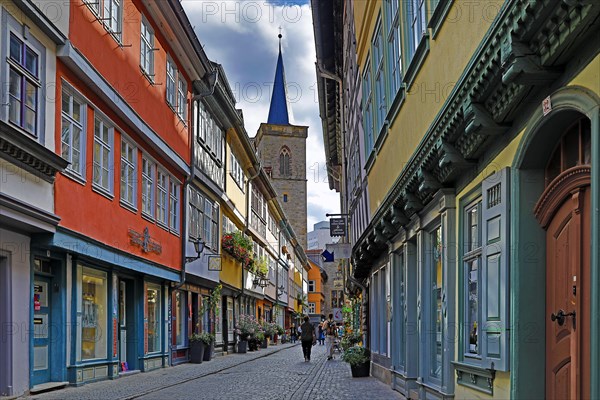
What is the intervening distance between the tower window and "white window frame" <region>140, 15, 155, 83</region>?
7379 centimetres

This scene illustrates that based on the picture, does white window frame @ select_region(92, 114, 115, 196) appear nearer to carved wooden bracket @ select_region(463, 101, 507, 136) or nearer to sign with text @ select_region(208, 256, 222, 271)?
sign with text @ select_region(208, 256, 222, 271)

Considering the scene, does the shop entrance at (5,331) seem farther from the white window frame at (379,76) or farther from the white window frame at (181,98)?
the white window frame at (181,98)

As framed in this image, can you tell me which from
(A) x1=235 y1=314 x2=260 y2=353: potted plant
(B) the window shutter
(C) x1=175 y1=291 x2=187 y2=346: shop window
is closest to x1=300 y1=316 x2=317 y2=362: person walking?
(C) x1=175 y1=291 x2=187 y2=346: shop window

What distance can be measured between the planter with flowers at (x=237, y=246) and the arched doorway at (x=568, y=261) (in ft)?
85.1

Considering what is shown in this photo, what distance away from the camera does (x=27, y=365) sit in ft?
43.7

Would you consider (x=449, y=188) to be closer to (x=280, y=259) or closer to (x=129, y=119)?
(x=129, y=119)

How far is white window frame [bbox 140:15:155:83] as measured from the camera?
1980cm

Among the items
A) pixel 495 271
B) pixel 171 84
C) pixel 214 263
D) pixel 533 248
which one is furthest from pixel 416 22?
pixel 214 263

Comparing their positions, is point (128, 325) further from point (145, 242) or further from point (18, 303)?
point (18, 303)

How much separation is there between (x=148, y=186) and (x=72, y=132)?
6.10 m

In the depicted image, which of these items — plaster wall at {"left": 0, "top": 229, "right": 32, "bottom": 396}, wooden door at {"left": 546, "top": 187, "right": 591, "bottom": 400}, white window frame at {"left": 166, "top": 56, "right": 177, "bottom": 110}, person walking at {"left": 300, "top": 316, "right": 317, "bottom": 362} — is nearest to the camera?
wooden door at {"left": 546, "top": 187, "right": 591, "bottom": 400}

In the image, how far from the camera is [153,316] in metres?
22.6

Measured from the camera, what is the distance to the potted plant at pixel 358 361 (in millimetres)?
19266

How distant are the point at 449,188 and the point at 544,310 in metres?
3.23
